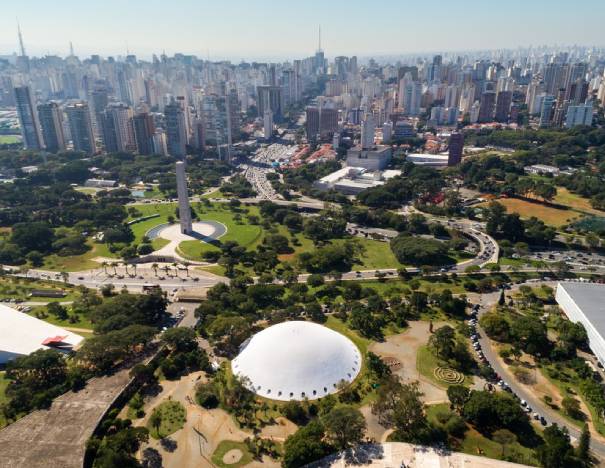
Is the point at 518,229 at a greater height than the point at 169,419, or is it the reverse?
the point at 518,229

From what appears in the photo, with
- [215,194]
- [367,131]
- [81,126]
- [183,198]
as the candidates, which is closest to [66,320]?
[183,198]

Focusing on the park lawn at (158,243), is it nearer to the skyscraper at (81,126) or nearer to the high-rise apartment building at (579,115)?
the skyscraper at (81,126)

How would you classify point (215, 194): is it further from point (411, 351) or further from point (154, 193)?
point (411, 351)

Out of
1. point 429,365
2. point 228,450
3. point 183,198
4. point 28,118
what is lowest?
point 228,450

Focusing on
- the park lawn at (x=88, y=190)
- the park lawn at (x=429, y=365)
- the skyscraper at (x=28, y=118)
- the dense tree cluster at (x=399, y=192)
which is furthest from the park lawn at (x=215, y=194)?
the skyscraper at (x=28, y=118)

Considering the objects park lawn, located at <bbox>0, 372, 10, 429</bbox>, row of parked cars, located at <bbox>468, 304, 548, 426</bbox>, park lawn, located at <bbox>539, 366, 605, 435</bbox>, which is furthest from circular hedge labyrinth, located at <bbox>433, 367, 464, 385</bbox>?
park lawn, located at <bbox>0, 372, 10, 429</bbox>

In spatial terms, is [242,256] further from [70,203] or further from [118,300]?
[70,203]

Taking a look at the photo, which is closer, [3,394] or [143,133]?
[3,394]
